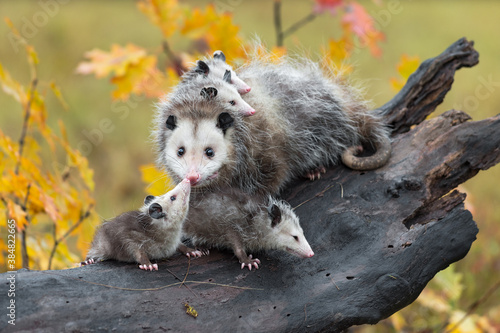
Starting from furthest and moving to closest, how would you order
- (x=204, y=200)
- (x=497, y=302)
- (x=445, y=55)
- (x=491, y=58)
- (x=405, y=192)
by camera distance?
(x=491, y=58) < (x=497, y=302) < (x=445, y=55) < (x=405, y=192) < (x=204, y=200)

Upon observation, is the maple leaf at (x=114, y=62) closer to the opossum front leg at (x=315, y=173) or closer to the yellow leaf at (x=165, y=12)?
the yellow leaf at (x=165, y=12)

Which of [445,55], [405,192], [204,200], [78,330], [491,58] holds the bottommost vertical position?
[78,330]

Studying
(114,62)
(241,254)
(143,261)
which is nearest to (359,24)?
(114,62)

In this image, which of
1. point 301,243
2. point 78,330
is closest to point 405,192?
point 301,243

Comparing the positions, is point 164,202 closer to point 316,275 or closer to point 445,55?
point 316,275

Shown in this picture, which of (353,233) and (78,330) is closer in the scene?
(78,330)

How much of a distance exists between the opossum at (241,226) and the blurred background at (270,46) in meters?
0.90

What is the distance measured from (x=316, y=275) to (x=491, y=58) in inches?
240

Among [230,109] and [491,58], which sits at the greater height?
[491,58]

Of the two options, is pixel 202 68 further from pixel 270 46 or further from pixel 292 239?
pixel 270 46

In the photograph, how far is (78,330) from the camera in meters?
1.87

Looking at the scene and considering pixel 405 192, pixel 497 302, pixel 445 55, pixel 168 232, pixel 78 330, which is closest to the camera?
pixel 78 330

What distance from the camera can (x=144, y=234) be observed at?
2248 millimetres

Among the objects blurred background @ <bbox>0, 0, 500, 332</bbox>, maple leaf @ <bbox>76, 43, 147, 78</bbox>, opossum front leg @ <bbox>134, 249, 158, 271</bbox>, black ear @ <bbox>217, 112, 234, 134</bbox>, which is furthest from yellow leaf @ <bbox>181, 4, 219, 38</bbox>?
opossum front leg @ <bbox>134, 249, 158, 271</bbox>
